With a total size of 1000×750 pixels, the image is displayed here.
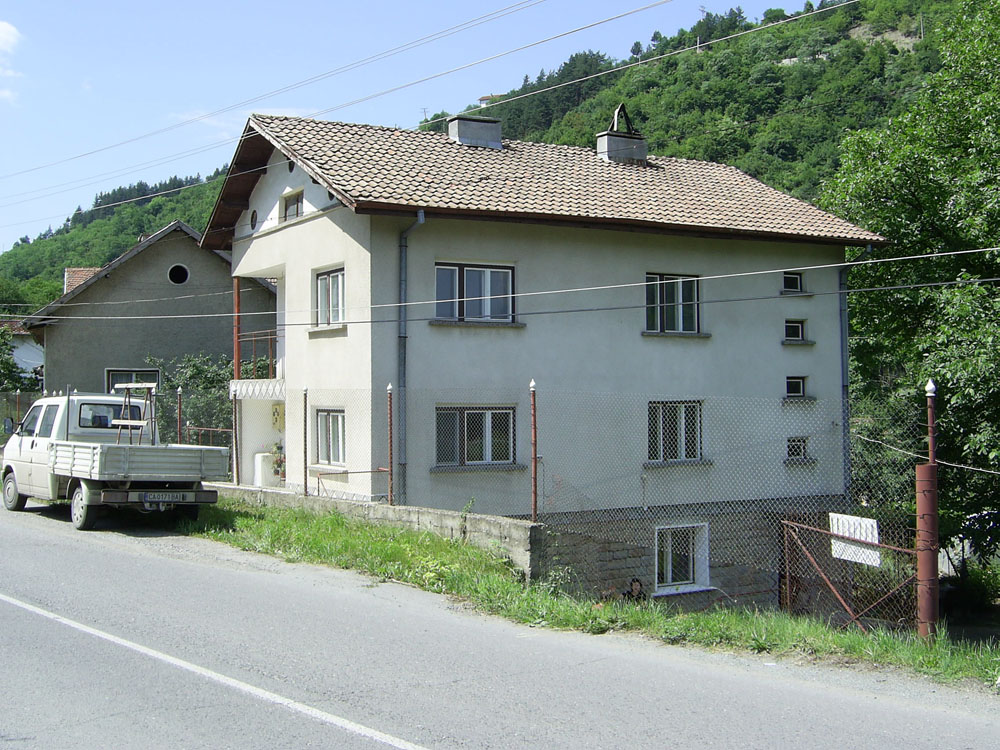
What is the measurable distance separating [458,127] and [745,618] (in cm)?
1415

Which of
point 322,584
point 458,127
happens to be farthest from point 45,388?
point 322,584

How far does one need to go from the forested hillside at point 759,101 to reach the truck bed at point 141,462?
78.9 feet

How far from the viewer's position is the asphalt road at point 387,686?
216 inches

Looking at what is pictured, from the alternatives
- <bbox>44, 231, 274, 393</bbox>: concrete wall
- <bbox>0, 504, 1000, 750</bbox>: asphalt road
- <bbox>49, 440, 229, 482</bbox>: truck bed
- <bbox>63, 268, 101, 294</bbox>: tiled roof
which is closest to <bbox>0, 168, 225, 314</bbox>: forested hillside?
<bbox>63, 268, 101, 294</bbox>: tiled roof

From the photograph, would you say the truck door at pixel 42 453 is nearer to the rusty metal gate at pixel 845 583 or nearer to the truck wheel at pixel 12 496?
the truck wheel at pixel 12 496

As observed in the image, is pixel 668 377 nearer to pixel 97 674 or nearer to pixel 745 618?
pixel 745 618

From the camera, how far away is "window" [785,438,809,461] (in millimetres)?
19091

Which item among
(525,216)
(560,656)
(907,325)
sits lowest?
(560,656)

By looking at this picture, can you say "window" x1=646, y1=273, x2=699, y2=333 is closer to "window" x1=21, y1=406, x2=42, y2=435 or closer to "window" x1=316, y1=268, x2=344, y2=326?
"window" x1=316, y1=268, x2=344, y2=326

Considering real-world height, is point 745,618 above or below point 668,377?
below

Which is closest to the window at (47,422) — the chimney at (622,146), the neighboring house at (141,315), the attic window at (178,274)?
the neighboring house at (141,315)

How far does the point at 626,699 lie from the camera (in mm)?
6285

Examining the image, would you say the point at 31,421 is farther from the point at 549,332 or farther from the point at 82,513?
the point at 549,332

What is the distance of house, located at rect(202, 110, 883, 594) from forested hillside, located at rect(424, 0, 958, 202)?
16958 mm
